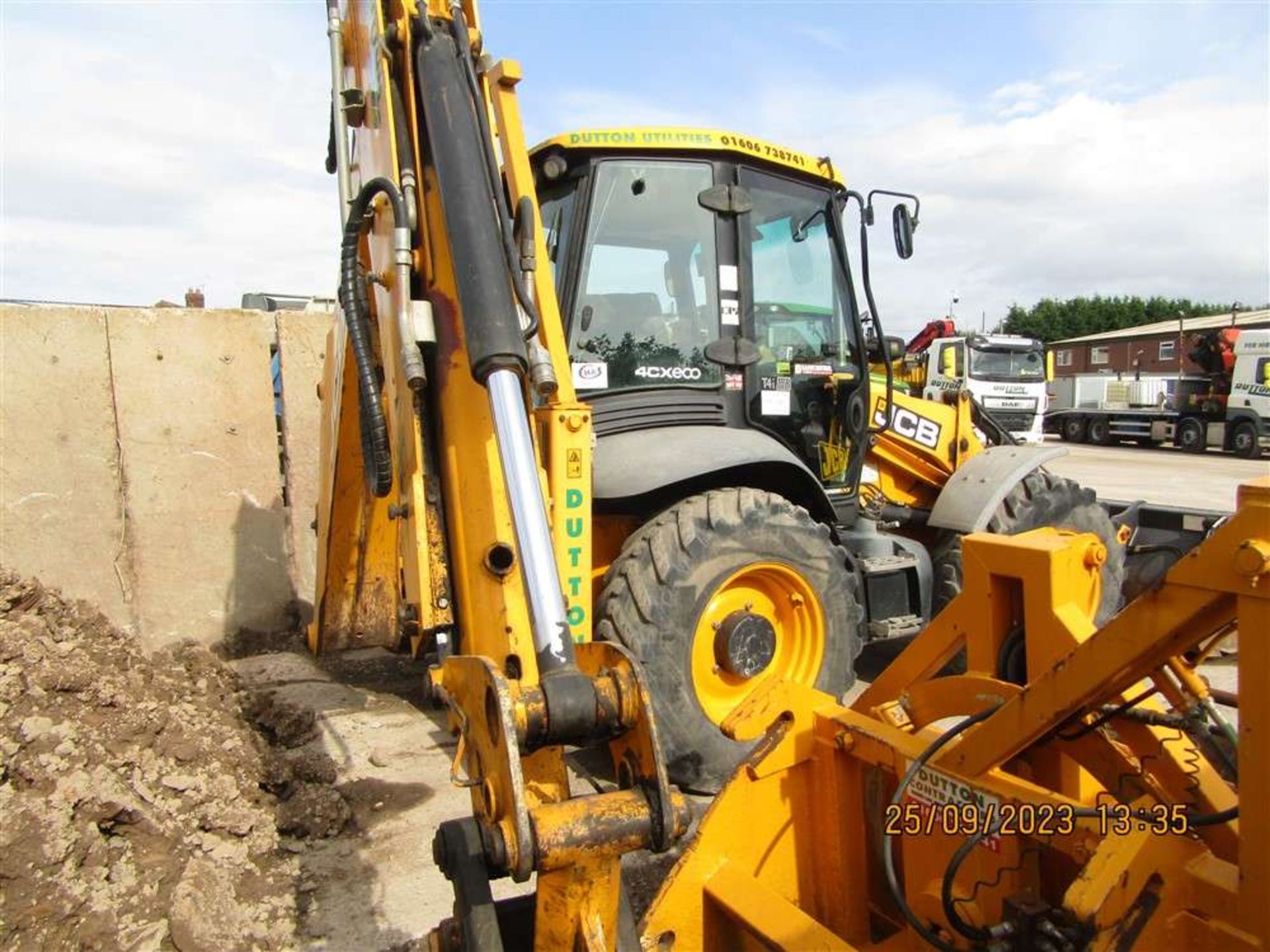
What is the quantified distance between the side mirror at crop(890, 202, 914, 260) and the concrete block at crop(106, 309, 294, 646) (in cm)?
384

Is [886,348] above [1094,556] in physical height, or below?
above

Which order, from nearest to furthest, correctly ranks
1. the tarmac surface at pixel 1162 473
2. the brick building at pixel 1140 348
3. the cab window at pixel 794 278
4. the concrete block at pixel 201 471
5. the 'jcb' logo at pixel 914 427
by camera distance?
the cab window at pixel 794 278
the 'jcb' logo at pixel 914 427
the concrete block at pixel 201 471
the tarmac surface at pixel 1162 473
the brick building at pixel 1140 348

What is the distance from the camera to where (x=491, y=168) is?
2730 millimetres

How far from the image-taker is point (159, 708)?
349 centimetres

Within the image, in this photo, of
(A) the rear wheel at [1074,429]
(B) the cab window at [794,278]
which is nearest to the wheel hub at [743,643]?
(B) the cab window at [794,278]

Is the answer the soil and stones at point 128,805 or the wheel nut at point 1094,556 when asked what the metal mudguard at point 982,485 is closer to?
the wheel nut at point 1094,556

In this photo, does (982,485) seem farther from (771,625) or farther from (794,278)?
(771,625)

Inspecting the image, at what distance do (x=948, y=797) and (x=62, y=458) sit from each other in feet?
16.8

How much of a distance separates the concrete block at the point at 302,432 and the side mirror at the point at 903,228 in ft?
12.0

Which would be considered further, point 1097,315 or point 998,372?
point 1097,315

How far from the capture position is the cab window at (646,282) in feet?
12.9

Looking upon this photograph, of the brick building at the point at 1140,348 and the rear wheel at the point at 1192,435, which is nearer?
the rear wheel at the point at 1192,435

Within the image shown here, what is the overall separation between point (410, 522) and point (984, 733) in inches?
64.2

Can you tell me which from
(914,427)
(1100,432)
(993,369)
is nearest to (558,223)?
(914,427)
